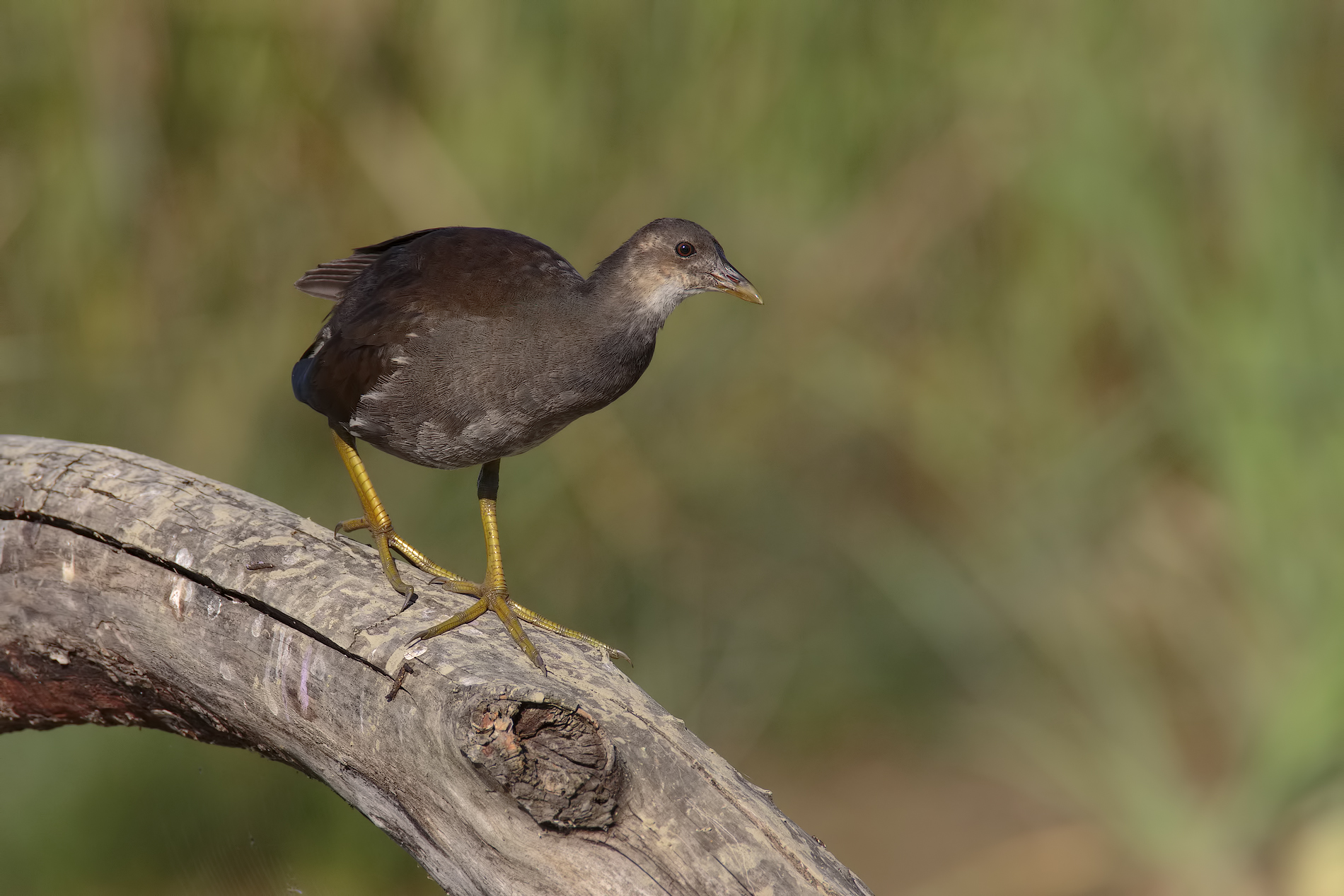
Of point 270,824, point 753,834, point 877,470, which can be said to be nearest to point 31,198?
point 270,824

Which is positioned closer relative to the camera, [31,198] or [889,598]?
[31,198]

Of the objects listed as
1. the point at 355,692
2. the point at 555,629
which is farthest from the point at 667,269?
the point at 355,692

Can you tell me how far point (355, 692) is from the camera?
2250 millimetres

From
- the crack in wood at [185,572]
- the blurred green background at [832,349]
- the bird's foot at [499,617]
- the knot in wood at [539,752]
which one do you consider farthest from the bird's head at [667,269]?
the blurred green background at [832,349]

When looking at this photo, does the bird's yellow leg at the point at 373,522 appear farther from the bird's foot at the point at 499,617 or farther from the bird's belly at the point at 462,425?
the bird's belly at the point at 462,425

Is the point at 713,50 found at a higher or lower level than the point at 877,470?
higher

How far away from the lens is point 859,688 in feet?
16.9

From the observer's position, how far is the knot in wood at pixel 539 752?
1.88 metres

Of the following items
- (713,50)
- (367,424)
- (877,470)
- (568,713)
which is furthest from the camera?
(877,470)

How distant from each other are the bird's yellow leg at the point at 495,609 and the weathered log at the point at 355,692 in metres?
0.03

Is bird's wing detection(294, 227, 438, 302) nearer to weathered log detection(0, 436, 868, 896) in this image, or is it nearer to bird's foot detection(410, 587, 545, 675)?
weathered log detection(0, 436, 868, 896)

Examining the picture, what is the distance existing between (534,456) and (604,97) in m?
1.43

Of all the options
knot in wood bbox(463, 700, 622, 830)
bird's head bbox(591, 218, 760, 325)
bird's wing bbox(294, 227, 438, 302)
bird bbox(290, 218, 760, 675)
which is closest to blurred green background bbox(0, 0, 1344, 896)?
bird's wing bbox(294, 227, 438, 302)

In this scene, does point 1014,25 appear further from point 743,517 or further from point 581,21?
point 743,517
